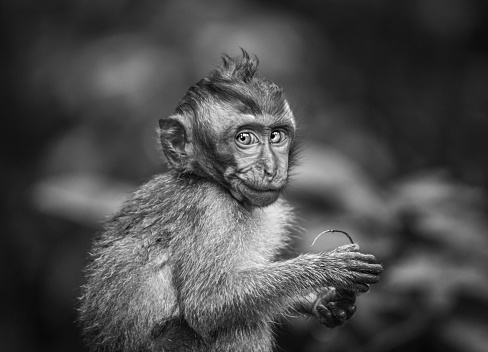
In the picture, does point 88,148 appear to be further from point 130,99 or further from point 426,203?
point 426,203

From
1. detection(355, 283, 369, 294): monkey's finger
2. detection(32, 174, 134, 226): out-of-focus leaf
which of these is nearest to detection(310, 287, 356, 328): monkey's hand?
detection(355, 283, 369, 294): monkey's finger

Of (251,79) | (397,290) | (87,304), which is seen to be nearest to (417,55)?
(397,290)

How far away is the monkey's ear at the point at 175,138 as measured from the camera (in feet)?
22.1

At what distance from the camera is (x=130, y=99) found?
1205 cm

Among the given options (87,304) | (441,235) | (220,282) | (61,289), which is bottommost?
(61,289)

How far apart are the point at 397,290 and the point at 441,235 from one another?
2.54 ft

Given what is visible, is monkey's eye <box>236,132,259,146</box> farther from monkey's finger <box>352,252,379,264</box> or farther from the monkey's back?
monkey's finger <box>352,252,379,264</box>

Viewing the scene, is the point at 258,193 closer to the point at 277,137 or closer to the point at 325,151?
the point at 277,137

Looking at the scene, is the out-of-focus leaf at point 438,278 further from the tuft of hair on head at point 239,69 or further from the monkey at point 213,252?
the tuft of hair on head at point 239,69

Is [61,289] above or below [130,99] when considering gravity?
below

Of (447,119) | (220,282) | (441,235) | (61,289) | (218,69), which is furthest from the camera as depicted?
(447,119)

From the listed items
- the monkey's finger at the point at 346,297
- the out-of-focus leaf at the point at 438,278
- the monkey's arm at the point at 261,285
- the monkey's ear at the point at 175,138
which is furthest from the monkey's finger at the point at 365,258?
the out-of-focus leaf at the point at 438,278

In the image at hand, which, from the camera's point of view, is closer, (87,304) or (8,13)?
(87,304)

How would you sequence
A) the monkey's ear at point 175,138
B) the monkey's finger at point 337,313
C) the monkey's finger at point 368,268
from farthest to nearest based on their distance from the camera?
the monkey's ear at point 175,138, the monkey's finger at point 337,313, the monkey's finger at point 368,268
